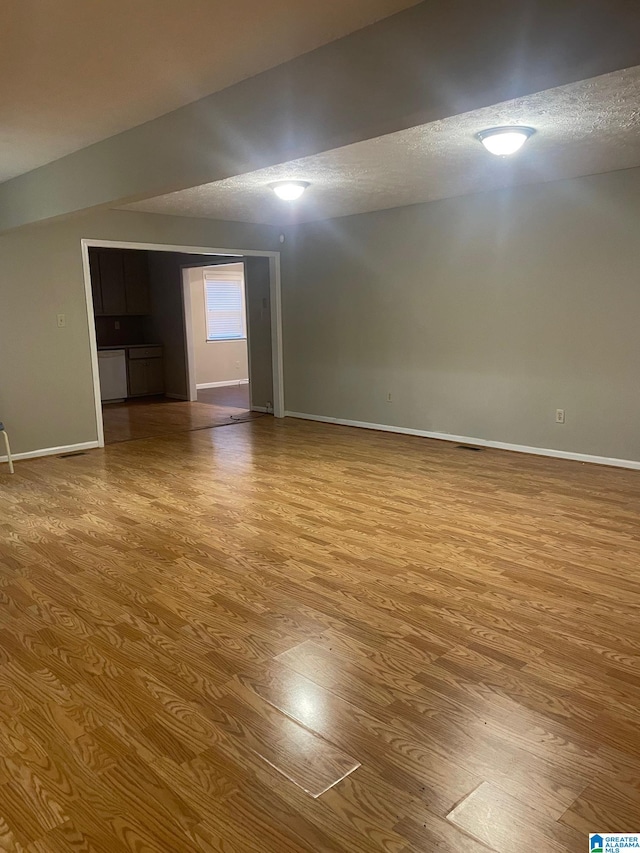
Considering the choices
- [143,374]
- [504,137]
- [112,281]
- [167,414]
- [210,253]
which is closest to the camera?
[504,137]

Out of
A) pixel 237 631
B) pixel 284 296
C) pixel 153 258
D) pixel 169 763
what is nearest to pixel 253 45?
pixel 237 631

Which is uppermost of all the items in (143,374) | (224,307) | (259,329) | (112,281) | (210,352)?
(112,281)

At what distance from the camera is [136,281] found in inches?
388

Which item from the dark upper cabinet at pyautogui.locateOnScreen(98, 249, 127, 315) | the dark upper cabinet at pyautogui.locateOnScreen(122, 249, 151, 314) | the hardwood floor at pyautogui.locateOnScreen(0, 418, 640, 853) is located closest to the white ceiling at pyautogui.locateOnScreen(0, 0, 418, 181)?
A: the hardwood floor at pyautogui.locateOnScreen(0, 418, 640, 853)

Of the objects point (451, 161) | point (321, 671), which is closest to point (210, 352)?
point (451, 161)

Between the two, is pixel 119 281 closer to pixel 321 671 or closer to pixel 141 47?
pixel 141 47

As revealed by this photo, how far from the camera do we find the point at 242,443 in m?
6.36

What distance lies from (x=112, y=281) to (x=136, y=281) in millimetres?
424

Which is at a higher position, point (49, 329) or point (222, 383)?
point (49, 329)

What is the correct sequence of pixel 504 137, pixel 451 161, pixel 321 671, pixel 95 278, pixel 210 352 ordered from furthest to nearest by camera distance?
pixel 210 352 → pixel 95 278 → pixel 451 161 → pixel 504 137 → pixel 321 671

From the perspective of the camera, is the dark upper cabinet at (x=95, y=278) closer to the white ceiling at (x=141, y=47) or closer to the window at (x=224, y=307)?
the window at (x=224, y=307)

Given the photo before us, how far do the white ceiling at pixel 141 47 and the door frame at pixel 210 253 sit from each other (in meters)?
2.68

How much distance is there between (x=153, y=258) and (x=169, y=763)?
9116 millimetres

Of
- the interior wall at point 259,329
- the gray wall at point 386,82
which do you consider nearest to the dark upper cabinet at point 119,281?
the interior wall at point 259,329
